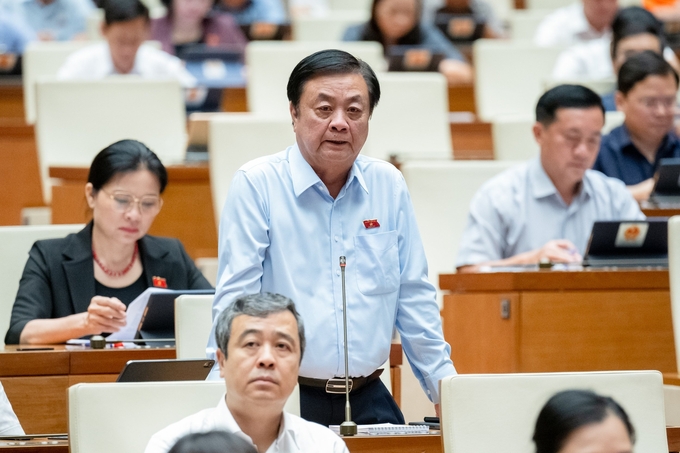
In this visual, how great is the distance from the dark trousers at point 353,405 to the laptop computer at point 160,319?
26.4 inches

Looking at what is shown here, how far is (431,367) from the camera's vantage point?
245 cm

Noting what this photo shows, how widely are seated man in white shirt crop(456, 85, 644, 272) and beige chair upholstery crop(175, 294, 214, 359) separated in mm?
1077

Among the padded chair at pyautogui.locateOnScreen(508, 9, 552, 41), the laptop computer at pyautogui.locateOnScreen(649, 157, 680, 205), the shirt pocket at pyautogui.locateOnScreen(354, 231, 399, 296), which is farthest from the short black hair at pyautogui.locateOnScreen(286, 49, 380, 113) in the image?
the padded chair at pyautogui.locateOnScreen(508, 9, 552, 41)

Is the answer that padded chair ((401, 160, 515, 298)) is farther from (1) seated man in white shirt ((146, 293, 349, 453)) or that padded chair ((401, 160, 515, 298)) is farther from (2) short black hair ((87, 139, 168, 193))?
(1) seated man in white shirt ((146, 293, 349, 453))

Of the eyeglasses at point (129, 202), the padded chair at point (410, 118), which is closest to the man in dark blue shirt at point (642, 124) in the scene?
the padded chair at point (410, 118)

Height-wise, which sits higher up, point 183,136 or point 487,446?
point 183,136

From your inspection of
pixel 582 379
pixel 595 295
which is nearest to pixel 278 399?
pixel 582 379

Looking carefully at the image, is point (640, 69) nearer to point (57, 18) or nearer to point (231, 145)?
point (231, 145)

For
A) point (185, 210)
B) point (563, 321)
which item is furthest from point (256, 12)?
point (563, 321)

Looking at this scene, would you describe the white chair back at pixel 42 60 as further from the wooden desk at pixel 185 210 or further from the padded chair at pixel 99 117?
the wooden desk at pixel 185 210

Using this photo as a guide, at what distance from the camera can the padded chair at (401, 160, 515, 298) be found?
12.8 ft

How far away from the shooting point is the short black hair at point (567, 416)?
5.39ft

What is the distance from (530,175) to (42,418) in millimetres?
1685

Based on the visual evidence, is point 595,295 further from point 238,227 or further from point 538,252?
point 238,227
